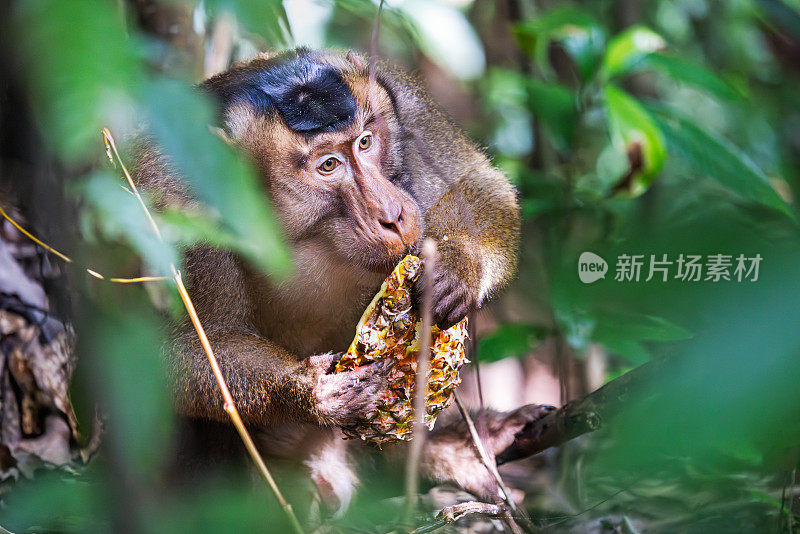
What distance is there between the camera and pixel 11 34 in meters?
0.87

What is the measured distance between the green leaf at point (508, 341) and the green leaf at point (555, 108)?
1.42 feet

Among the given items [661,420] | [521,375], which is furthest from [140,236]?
[521,375]

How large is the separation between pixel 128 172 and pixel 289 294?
343 millimetres

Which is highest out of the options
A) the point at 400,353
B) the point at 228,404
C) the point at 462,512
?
the point at 400,353

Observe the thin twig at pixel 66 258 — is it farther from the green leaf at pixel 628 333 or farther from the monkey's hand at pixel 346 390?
the green leaf at pixel 628 333

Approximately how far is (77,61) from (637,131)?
1.16 m

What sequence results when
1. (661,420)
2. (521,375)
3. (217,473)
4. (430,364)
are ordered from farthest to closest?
1. (521,375)
2. (217,473)
3. (430,364)
4. (661,420)

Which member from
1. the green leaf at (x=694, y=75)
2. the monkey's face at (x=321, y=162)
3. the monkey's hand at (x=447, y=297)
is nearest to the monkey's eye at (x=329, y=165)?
the monkey's face at (x=321, y=162)

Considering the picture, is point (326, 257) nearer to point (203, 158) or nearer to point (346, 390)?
point (346, 390)

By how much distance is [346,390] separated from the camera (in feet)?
3.79

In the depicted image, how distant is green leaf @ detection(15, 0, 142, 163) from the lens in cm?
58

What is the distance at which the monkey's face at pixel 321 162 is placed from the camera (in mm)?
1113

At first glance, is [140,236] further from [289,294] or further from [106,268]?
[289,294]

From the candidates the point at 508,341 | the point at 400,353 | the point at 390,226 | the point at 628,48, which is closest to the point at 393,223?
the point at 390,226
